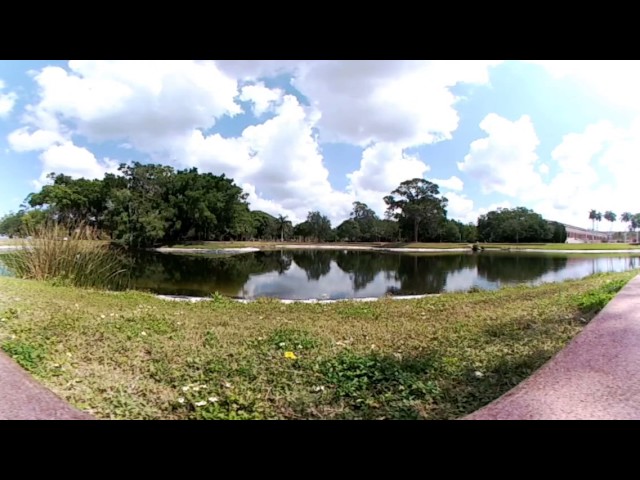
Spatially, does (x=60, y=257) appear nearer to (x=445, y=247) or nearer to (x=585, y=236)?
(x=445, y=247)

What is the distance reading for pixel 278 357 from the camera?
2.54 metres

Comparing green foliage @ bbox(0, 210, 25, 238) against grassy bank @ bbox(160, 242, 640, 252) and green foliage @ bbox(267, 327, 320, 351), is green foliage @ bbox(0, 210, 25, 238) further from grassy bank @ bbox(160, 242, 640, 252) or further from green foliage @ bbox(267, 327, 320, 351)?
grassy bank @ bbox(160, 242, 640, 252)

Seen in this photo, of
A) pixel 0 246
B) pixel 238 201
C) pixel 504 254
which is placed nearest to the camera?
pixel 0 246

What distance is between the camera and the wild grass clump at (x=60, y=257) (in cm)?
654

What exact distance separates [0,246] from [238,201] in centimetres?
1502

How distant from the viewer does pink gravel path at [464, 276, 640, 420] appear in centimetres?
147

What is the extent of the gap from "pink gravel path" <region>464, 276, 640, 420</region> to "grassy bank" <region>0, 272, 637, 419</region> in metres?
0.23

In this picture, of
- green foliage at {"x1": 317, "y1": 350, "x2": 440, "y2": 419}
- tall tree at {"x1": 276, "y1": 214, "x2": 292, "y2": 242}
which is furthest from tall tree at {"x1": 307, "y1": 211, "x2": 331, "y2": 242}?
green foliage at {"x1": 317, "y1": 350, "x2": 440, "y2": 419}

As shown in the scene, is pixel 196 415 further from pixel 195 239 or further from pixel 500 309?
pixel 195 239

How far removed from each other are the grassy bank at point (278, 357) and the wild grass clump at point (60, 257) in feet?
9.23

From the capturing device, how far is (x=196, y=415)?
1.70m

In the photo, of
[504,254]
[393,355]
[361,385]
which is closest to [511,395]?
[361,385]

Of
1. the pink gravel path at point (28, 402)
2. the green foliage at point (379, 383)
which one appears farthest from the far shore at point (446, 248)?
the green foliage at point (379, 383)
